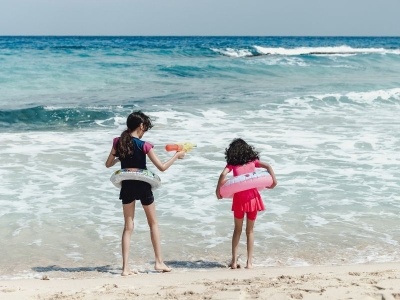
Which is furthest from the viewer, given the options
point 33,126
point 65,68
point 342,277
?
point 65,68

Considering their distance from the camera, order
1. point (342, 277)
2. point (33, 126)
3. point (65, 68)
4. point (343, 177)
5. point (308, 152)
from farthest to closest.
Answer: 1. point (65, 68)
2. point (33, 126)
3. point (308, 152)
4. point (343, 177)
5. point (342, 277)

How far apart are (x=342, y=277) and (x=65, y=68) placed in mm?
24992

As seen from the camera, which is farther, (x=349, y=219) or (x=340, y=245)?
(x=349, y=219)

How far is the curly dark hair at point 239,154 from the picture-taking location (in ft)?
17.9

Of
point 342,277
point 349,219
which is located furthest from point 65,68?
point 342,277

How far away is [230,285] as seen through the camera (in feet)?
15.1

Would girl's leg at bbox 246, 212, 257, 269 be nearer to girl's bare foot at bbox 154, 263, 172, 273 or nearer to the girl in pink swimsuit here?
the girl in pink swimsuit

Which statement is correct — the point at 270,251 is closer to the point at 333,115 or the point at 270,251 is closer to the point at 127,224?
the point at 127,224

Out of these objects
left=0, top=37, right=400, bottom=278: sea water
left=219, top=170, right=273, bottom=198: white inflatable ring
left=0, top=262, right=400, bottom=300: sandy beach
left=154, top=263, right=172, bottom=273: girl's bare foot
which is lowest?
left=0, top=37, right=400, bottom=278: sea water

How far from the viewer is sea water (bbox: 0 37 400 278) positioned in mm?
6105

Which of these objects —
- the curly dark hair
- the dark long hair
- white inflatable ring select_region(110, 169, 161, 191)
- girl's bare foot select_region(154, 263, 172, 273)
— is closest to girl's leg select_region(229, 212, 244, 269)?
the curly dark hair

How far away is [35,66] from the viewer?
28969 mm

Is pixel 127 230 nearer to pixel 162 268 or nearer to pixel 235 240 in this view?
pixel 162 268

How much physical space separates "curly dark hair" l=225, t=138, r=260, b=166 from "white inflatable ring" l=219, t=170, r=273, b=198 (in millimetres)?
166
